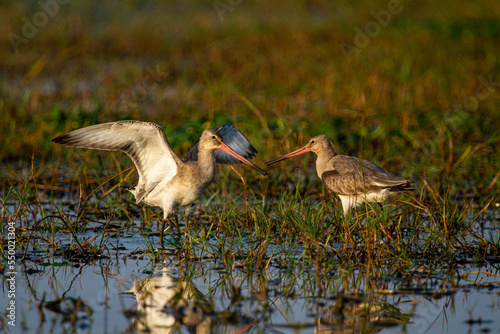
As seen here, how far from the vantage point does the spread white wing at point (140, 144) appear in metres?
6.10

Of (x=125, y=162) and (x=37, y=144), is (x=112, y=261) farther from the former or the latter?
(x=37, y=144)

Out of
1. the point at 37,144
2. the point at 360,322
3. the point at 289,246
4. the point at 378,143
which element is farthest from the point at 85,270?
the point at 378,143

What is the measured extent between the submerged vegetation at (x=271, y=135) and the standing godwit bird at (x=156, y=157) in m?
0.27

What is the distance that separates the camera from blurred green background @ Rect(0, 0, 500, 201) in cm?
909

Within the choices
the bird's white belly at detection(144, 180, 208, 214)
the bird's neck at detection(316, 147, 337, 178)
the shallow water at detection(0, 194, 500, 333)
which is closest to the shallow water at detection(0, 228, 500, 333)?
the shallow water at detection(0, 194, 500, 333)

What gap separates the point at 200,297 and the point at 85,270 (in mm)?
1137

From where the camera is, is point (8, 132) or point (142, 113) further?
point (142, 113)

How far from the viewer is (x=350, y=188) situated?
6.48 meters

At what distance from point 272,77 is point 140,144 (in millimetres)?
7733

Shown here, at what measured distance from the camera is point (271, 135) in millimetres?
8539

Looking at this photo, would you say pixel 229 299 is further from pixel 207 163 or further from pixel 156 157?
pixel 156 157

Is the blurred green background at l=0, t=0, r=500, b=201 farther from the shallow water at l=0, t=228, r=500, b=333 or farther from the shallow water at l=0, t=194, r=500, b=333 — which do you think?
the shallow water at l=0, t=228, r=500, b=333

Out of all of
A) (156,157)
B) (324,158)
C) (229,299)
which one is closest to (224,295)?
(229,299)

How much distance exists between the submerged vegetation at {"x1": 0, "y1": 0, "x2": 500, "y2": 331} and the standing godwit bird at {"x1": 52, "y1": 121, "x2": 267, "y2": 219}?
27cm
